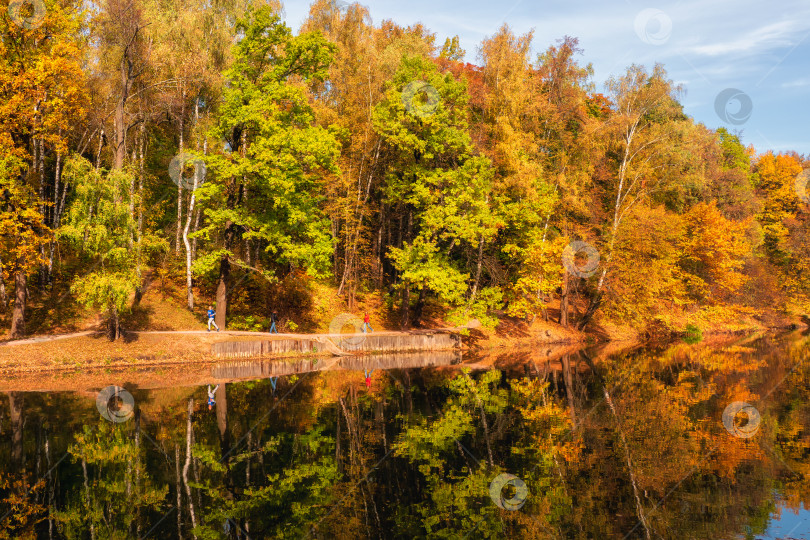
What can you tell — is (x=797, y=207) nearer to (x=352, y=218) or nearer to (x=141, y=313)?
(x=352, y=218)

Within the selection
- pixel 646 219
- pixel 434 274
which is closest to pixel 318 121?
pixel 434 274

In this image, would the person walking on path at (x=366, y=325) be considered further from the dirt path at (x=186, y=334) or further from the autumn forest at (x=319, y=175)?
the autumn forest at (x=319, y=175)

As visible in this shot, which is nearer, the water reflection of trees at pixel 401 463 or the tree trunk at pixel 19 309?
the water reflection of trees at pixel 401 463

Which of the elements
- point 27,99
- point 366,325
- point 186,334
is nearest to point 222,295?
point 186,334

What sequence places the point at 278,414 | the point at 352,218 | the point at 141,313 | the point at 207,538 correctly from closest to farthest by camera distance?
the point at 207,538, the point at 278,414, the point at 141,313, the point at 352,218

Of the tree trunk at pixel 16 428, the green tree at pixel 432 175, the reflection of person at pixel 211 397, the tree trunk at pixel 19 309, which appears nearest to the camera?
the tree trunk at pixel 16 428

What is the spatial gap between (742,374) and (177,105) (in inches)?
1330

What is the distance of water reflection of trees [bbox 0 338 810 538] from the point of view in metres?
10.6

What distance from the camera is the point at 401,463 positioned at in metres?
13.9

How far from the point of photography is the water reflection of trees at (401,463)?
1062 centimetres

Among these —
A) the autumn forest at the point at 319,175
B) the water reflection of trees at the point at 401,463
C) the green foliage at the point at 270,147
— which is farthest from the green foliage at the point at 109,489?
the green foliage at the point at 270,147

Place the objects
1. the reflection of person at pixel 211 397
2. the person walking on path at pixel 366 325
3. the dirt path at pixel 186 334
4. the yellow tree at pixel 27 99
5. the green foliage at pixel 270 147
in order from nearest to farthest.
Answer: the reflection of person at pixel 211 397 → the yellow tree at pixel 27 99 → the dirt path at pixel 186 334 → the green foliage at pixel 270 147 → the person walking on path at pixel 366 325

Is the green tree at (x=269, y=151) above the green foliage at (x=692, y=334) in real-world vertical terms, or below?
above

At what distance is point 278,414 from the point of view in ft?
59.6
